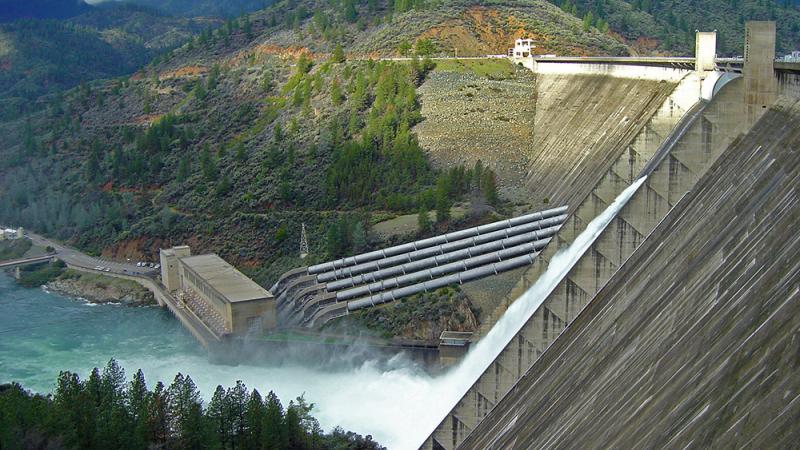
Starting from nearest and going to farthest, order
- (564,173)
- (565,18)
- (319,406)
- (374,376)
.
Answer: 1. (319,406)
2. (374,376)
3. (564,173)
4. (565,18)

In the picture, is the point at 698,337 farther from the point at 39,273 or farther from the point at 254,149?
the point at 254,149

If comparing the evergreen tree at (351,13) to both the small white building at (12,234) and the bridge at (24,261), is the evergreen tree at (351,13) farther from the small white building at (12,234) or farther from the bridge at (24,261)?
the bridge at (24,261)

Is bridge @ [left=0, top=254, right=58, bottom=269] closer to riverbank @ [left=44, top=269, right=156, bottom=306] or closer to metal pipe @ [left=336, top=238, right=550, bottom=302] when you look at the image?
riverbank @ [left=44, top=269, right=156, bottom=306]

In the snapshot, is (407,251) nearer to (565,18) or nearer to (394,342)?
(394,342)

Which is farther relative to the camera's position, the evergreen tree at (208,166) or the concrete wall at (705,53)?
the evergreen tree at (208,166)

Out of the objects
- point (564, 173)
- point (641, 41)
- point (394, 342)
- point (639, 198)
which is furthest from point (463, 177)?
point (641, 41)

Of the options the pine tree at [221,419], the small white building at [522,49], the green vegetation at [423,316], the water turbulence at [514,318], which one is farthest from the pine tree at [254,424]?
the small white building at [522,49]
